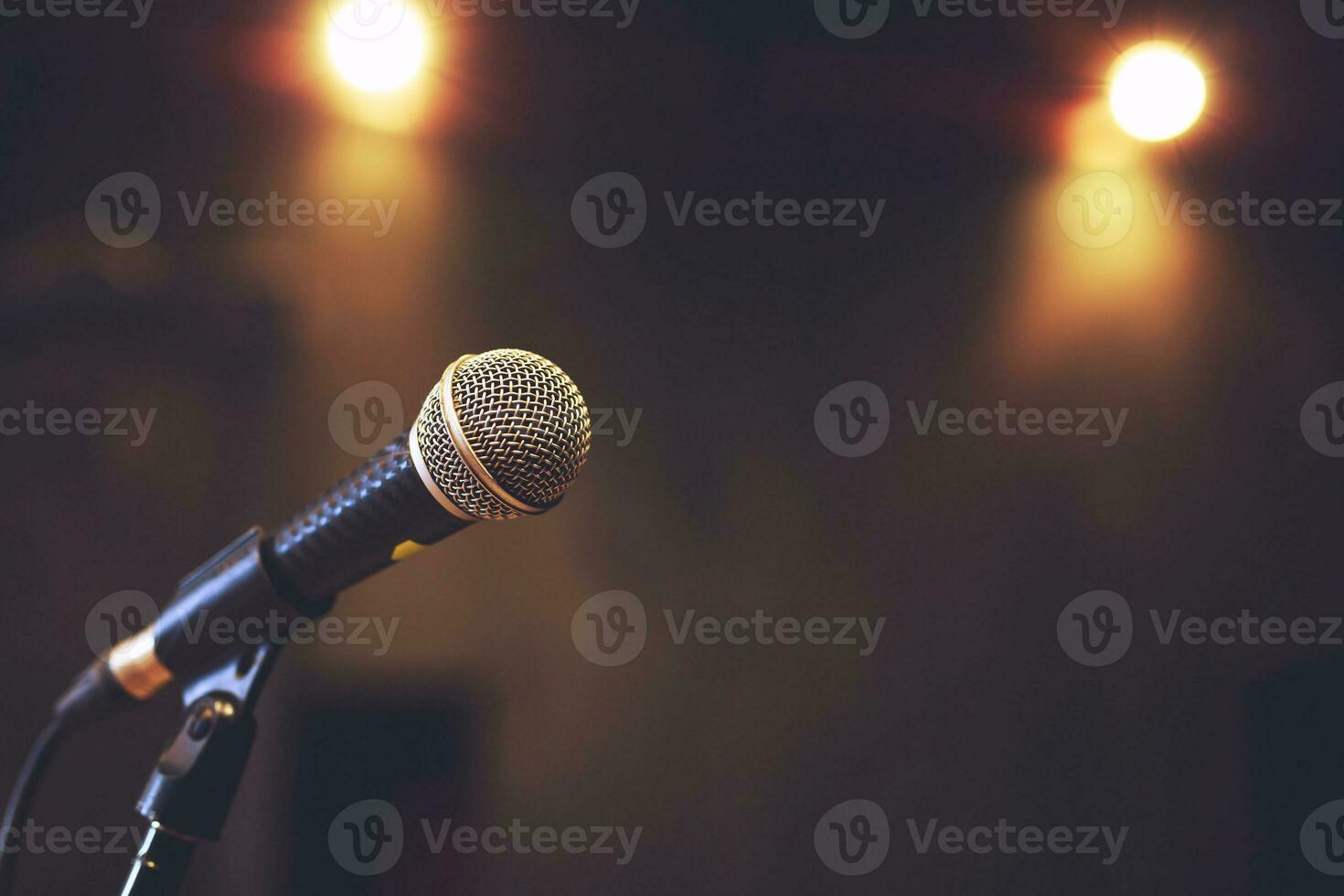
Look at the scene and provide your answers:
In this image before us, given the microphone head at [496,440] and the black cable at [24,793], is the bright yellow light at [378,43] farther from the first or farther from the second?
the black cable at [24,793]

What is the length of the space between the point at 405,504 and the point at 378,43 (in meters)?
0.94

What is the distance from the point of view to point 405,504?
72cm

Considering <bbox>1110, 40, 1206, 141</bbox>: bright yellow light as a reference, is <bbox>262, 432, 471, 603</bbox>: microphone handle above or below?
below

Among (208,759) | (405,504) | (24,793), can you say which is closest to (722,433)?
(405,504)

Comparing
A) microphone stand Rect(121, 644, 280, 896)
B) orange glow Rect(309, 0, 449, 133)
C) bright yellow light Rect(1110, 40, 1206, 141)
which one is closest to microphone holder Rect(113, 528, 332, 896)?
microphone stand Rect(121, 644, 280, 896)

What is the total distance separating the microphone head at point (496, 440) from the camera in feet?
2.20

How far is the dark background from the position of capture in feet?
3.97

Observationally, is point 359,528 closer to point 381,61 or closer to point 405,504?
point 405,504

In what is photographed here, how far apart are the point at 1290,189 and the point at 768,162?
2.40ft

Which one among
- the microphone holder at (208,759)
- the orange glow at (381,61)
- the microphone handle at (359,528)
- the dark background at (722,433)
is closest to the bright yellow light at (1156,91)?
the dark background at (722,433)

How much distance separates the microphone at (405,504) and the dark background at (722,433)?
0.47 metres

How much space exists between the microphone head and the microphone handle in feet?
0.08

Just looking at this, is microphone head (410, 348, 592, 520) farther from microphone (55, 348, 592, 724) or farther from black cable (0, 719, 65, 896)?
black cable (0, 719, 65, 896)

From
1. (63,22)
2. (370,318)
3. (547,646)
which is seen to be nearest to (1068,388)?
(547,646)
